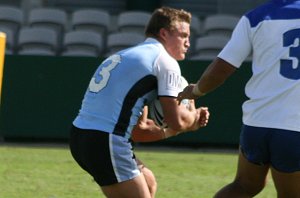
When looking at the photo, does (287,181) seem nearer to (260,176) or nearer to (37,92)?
(260,176)

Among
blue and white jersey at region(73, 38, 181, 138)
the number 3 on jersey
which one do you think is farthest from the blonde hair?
the number 3 on jersey

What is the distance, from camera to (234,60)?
20.5ft

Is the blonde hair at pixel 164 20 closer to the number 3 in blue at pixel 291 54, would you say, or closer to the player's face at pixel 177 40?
the player's face at pixel 177 40

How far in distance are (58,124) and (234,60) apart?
9628 mm

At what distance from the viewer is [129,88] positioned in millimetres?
6117

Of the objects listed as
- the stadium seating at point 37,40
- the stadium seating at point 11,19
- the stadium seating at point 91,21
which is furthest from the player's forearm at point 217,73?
the stadium seating at point 11,19

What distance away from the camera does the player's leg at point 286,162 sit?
618 centimetres

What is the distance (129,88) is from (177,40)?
0.51 m

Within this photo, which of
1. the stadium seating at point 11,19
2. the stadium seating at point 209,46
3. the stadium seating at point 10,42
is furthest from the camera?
the stadium seating at point 11,19

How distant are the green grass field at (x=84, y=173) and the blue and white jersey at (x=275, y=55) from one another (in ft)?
12.5

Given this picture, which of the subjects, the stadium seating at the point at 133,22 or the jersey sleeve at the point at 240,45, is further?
the stadium seating at the point at 133,22

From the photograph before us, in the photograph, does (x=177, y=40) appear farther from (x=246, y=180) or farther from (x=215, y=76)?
(x=246, y=180)

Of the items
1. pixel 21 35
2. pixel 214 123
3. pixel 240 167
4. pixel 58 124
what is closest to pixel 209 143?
pixel 214 123

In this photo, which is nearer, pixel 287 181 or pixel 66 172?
pixel 287 181
